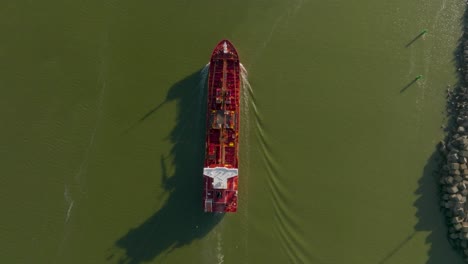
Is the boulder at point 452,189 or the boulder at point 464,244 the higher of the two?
the boulder at point 452,189

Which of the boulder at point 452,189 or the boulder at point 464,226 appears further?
the boulder at point 452,189

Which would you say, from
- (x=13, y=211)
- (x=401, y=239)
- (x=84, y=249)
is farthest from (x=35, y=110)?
(x=401, y=239)

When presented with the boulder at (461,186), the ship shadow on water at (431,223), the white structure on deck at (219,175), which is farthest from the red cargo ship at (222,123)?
the boulder at (461,186)

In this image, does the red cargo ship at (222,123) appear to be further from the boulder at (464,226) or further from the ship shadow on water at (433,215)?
the boulder at (464,226)

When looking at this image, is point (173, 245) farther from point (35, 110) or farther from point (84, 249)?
point (35, 110)

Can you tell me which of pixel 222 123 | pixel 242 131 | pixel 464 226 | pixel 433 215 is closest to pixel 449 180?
pixel 433 215

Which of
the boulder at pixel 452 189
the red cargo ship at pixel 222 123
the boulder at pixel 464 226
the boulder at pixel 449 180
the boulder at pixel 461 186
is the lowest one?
the boulder at pixel 464 226
